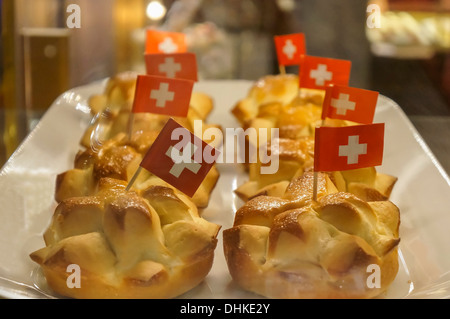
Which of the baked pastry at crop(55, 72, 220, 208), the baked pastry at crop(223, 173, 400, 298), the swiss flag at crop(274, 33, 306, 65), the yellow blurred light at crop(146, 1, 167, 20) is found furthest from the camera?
the yellow blurred light at crop(146, 1, 167, 20)

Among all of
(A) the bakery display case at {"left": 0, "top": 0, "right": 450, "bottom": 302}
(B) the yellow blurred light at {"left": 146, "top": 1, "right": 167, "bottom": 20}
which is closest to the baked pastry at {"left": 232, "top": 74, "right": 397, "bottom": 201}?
(A) the bakery display case at {"left": 0, "top": 0, "right": 450, "bottom": 302}

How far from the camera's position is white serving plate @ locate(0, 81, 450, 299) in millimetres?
1376

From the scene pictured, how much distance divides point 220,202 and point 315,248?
55 centimetres

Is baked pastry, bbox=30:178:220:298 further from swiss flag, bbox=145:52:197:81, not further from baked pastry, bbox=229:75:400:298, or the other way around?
swiss flag, bbox=145:52:197:81

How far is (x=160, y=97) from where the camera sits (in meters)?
1.80

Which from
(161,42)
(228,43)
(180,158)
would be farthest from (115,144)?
(228,43)

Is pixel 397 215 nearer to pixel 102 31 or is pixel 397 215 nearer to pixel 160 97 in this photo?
pixel 160 97

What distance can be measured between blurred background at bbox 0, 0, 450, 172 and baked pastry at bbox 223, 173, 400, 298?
583 mm

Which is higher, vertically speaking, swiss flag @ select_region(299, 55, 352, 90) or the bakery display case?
swiss flag @ select_region(299, 55, 352, 90)

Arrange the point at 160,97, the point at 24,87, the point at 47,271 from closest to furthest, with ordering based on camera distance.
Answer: the point at 47,271 < the point at 160,97 < the point at 24,87

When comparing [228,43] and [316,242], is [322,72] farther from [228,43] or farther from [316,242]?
[228,43]

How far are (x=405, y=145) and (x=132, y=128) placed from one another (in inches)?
30.8

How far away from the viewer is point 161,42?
2354 millimetres

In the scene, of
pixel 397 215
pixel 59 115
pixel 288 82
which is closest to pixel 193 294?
pixel 397 215
